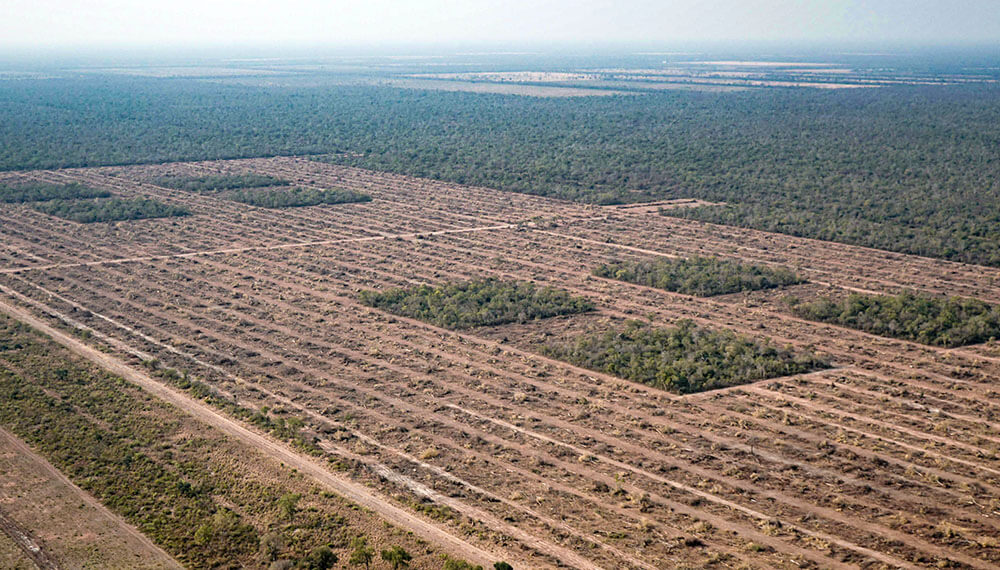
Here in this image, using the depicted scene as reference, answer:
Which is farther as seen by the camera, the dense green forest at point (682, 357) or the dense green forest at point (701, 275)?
the dense green forest at point (701, 275)

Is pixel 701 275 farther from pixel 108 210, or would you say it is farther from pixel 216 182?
pixel 216 182

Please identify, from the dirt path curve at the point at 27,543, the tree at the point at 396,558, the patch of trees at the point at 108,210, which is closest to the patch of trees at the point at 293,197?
the patch of trees at the point at 108,210

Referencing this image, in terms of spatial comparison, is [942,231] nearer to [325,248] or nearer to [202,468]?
[325,248]

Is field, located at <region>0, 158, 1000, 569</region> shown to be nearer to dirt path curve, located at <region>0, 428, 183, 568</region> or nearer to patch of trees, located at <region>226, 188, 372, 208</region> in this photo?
dirt path curve, located at <region>0, 428, 183, 568</region>

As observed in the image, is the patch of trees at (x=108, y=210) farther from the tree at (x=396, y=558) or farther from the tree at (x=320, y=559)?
the tree at (x=396, y=558)

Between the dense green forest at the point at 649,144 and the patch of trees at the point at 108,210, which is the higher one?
the patch of trees at the point at 108,210

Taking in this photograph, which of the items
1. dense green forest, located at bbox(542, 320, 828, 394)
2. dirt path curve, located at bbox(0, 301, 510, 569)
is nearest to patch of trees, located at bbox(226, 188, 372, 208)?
dirt path curve, located at bbox(0, 301, 510, 569)
